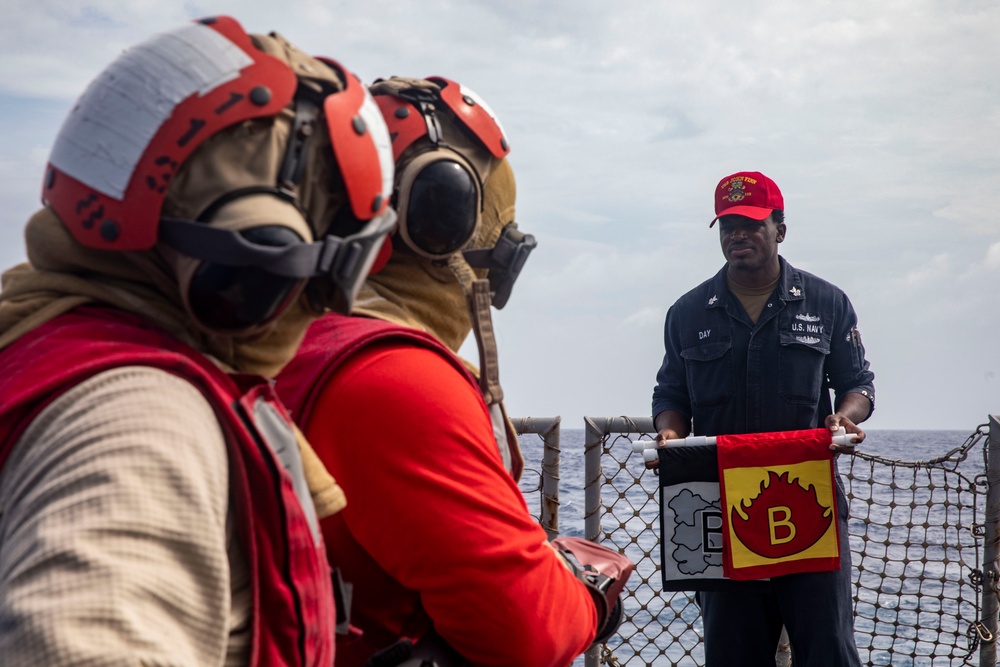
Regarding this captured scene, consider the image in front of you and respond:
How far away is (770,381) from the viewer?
13.6 ft

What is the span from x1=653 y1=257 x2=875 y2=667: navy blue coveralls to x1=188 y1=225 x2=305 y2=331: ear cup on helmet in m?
3.24

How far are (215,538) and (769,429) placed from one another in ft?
11.4

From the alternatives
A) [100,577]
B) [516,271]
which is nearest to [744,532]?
[516,271]

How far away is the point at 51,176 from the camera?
1190 mm

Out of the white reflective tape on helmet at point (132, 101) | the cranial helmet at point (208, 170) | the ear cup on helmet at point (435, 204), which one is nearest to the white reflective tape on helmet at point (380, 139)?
the cranial helmet at point (208, 170)

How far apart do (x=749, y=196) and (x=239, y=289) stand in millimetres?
3490

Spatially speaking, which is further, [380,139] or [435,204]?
[435,204]

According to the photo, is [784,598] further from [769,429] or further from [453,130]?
[453,130]

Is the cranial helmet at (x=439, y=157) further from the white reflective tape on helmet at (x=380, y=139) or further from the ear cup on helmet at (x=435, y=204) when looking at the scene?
the white reflective tape on helmet at (x=380, y=139)

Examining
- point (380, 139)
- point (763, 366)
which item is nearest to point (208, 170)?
point (380, 139)

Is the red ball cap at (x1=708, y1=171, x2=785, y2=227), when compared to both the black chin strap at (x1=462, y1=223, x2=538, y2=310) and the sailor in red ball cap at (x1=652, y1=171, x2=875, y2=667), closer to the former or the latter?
the sailor in red ball cap at (x1=652, y1=171, x2=875, y2=667)

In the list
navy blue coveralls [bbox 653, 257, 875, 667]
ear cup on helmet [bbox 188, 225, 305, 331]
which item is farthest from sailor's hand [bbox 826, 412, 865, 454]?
ear cup on helmet [bbox 188, 225, 305, 331]

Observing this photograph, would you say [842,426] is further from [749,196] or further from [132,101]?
[132,101]

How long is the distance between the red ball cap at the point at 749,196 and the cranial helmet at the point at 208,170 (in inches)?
129
